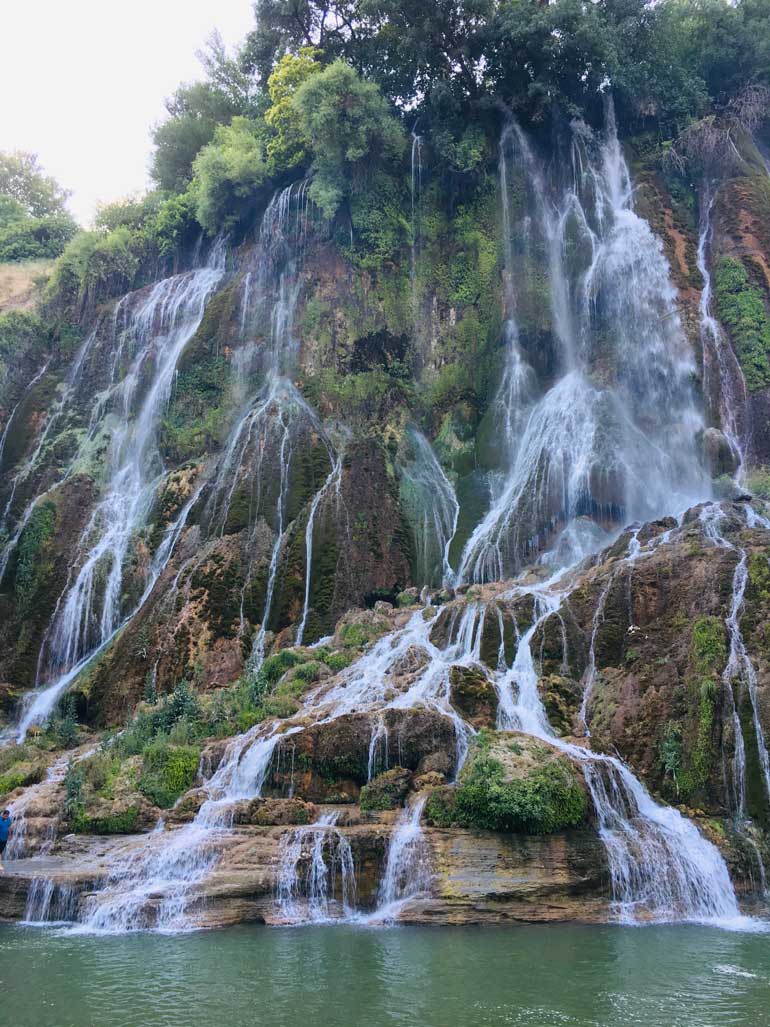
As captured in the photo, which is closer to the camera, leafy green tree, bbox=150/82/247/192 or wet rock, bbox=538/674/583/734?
wet rock, bbox=538/674/583/734

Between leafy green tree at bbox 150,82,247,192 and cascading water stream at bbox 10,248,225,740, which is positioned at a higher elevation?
leafy green tree at bbox 150,82,247,192

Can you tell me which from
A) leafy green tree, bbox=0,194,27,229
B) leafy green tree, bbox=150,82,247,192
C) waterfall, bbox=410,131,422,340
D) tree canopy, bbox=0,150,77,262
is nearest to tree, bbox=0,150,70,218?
tree canopy, bbox=0,150,77,262

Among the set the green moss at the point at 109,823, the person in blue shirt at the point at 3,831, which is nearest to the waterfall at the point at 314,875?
the green moss at the point at 109,823

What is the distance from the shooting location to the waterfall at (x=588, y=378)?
24.8m

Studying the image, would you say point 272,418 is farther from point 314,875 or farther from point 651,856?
point 651,856

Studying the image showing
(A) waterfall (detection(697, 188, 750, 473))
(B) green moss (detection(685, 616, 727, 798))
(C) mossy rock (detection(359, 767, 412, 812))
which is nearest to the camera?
(C) mossy rock (detection(359, 767, 412, 812))

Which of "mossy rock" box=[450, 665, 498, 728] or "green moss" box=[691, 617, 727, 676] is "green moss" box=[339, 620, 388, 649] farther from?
"green moss" box=[691, 617, 727, 676]

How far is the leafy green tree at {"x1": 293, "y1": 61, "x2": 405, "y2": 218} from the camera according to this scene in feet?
105

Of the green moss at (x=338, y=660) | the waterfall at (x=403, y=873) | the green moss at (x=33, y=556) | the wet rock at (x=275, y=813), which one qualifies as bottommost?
the waterfall at (x=403, y=873)

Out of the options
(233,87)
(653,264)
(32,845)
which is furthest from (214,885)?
(233,87)

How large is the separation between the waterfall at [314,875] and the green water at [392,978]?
0.80m

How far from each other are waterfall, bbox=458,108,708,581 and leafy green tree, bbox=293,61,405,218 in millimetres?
5595

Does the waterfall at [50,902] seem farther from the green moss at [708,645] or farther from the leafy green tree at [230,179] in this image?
the leafy green tree at [230,179]

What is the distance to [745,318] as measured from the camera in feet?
91.6
